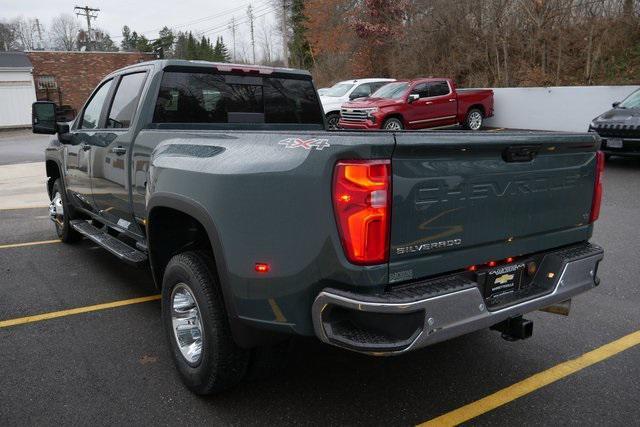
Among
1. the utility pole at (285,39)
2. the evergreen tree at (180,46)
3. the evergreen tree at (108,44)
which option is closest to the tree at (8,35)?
the evergreen tree at (108,44)

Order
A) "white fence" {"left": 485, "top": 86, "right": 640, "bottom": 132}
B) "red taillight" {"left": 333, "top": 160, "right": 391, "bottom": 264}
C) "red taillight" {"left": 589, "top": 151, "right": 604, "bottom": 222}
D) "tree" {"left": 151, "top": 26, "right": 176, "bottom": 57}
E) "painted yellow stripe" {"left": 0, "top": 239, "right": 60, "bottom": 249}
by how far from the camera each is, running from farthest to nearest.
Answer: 1. "tree" {"left": 151, "top": 26, "right": 176, "bottom": 57}
2. "white fence" {"left": 485, "top": 86, "right": 640, "bottom": 132}
3. "painted yellow stripe" {"left": 0, "top": 239, "right": 60, "bottom": 249}
4. "red taillight" {"left": 589, "top": 151, "right": 604, "bottom": 222}
5. "red taillight" {"left": 333, "top": 160, "right": 391, "bottom": 264}

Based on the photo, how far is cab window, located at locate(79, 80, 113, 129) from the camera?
5.07m

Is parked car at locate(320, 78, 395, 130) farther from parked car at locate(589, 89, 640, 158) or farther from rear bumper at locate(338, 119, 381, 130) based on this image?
parked car at locate(589, 89, 640, 158)

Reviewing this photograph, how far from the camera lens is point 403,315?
229 cm

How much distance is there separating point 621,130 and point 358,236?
1045cm

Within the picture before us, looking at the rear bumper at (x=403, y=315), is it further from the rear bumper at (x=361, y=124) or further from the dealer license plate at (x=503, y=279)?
the rear bumper at (x=361, y=124)

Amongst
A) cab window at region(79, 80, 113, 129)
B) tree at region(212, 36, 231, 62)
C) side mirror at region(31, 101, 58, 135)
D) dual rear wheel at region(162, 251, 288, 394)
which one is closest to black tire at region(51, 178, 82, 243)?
side mirror at region(31, 101, 58, 135)

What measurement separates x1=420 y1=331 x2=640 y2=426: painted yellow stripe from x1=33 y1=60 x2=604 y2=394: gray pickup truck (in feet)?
1.26

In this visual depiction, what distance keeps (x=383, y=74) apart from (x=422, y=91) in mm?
13621

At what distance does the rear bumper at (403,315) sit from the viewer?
7.51 ft

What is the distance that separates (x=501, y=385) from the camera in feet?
10.7

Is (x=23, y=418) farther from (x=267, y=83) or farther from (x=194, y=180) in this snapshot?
(x=267, y=83)

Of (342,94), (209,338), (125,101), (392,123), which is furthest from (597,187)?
(342,94)

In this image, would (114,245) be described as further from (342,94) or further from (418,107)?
(342,94)
